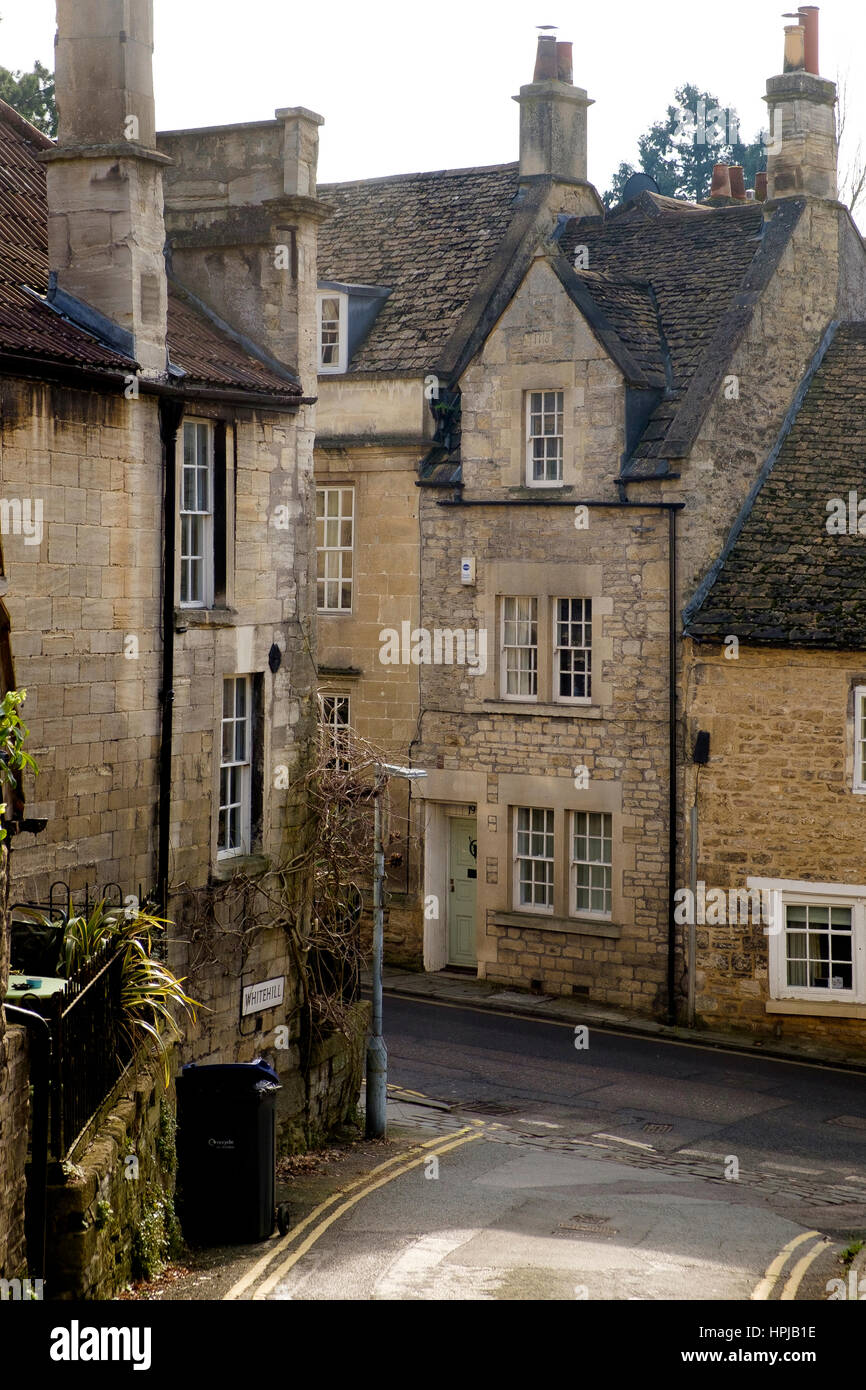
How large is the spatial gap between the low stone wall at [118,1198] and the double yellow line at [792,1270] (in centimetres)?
438

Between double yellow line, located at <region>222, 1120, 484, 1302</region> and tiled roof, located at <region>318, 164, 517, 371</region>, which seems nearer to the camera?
double yellow line, located at <region>222, 1120, 484, 1302</region>

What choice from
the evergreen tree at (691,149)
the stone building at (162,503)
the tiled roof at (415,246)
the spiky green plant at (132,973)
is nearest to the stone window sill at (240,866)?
the stone building at (162,503)

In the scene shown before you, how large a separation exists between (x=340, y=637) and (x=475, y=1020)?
23.4 feet

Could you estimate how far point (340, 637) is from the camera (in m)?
28.4

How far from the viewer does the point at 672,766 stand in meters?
24.8

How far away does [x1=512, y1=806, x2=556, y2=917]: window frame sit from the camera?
26266 mm

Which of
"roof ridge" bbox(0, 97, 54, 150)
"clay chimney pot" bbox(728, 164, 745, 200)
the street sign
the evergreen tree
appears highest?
the evergreen tree

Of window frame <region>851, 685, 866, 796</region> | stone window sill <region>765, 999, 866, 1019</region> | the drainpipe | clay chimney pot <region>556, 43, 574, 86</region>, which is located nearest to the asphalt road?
the drainpipe

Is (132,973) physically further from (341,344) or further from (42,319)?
(341,344)

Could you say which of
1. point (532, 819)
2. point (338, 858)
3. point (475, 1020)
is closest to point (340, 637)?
point (532, 819)

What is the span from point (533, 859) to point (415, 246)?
11.3 metres

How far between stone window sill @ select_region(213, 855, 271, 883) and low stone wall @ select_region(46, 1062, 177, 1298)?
4.71m

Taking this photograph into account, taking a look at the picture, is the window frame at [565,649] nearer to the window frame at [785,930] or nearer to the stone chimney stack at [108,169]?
the window frame at [785,930]

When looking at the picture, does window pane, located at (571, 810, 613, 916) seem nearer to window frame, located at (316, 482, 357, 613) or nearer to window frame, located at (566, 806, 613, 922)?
window frame, located at (566, 806, 613, 922)
